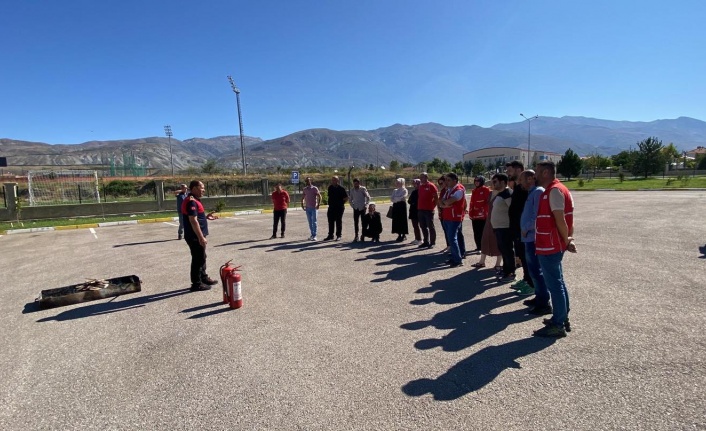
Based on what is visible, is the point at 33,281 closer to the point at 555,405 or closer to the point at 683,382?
the point at 555,405

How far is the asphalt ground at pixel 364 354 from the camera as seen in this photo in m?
2.97

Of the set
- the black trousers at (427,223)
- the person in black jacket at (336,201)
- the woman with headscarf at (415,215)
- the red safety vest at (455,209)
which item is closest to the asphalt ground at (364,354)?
the red safety vest at (455,209)

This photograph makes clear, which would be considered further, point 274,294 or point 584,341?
point 274,294

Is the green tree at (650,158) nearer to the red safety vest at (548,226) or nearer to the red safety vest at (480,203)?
the red safety vest at (480,203)

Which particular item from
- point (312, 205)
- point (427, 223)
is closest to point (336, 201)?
point (312, 205)

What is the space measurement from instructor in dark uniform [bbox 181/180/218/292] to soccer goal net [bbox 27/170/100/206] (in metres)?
20.3

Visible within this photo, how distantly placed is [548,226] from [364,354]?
2.38 metres

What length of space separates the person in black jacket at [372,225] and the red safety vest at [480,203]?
3.21 meters

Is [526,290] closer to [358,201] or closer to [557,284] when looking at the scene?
[557,284]

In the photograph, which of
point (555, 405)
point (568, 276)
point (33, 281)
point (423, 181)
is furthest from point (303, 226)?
point (555, 405)

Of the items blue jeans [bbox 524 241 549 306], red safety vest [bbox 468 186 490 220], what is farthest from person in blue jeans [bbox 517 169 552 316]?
red safety vest [bbox 468 186 490 220]

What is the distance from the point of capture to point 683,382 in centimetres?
322

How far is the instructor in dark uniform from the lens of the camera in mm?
6043

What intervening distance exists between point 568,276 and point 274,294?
503 centimetres
